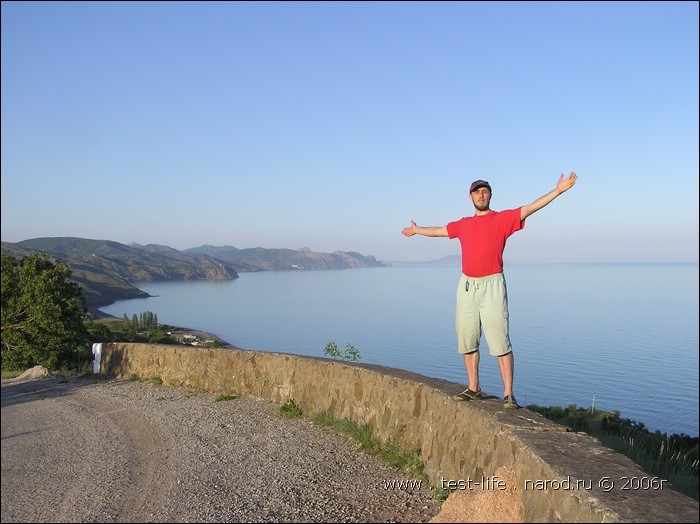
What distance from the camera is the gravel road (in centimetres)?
338

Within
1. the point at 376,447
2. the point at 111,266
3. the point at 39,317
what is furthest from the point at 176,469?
the point at 111,266

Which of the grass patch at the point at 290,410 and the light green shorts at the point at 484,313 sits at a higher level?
the light green shorts at the point at 484,313

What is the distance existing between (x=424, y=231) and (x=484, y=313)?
1174 millimetres

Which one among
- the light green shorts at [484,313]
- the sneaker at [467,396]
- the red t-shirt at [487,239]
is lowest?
the sneaker at [467,396]

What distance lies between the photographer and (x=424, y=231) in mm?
6051

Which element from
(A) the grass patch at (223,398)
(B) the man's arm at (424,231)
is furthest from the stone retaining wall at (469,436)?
(B) the man's arm at (424,231)

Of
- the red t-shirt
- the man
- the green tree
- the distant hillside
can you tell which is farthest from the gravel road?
the distant hillside

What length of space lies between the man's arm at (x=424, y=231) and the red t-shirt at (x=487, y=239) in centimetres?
37

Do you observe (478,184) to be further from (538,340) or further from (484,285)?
(538,340)

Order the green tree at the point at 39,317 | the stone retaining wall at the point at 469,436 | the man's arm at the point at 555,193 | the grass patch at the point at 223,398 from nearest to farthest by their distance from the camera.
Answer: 1. the stone retaining wall at the point at 469,436
2. the man's arm at the point at 555,193
3. the green tree at the point at 39,317
4. the grass patch at the point at 223,398

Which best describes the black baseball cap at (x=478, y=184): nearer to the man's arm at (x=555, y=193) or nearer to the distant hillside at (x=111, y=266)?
the man's arm at (x=555, y=193)

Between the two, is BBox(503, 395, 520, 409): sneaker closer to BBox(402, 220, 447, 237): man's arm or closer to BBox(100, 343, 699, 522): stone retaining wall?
BBox(100, 343, 699, 522): stone retaining wall

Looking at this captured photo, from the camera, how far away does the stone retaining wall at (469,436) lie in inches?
127

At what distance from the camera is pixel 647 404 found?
3139 centimetres
